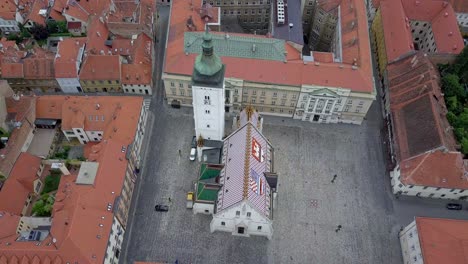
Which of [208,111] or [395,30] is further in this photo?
[395,30]

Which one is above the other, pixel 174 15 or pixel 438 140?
pixel 174 15

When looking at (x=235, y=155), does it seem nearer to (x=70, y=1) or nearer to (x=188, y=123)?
A: (x=188, y=123)

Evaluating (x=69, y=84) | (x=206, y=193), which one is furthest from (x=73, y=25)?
(x=206, y=193)

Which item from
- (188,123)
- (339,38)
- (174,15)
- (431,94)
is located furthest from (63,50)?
(431,94)

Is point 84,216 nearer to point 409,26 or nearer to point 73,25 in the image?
point 73,25

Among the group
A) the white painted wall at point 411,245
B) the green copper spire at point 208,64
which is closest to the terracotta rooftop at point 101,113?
the green copper spire at point 208,64

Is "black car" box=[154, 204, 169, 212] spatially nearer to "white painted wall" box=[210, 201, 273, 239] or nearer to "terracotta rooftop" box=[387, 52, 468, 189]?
"white painted wall" box=[210, 201, 273, 239]

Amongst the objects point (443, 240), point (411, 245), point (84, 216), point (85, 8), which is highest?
point (85, 8)

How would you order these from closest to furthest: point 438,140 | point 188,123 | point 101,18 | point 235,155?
point 235,155, point 438,140, point 188,123, point 101,18
